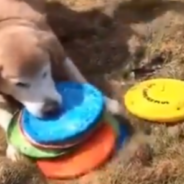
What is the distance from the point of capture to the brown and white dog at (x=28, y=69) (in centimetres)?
213

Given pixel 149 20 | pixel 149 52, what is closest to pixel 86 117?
pixel 149 52

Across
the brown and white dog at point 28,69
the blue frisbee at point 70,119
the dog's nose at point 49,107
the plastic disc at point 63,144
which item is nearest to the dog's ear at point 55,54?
the brown and white dog at point 28,69

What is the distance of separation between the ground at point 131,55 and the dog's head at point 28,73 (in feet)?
1.07

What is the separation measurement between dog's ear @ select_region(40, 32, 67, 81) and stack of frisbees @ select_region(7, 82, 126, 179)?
215 millimetres

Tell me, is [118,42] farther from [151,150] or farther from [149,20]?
[151,150]

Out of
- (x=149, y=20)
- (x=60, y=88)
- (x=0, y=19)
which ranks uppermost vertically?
(x=0, y=19)

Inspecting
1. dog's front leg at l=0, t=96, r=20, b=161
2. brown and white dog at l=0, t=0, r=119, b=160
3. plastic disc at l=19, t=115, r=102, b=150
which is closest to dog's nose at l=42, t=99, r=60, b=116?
brown and white dog at l=0, t=0, r=119, b=160

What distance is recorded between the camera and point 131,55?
8.93 feet

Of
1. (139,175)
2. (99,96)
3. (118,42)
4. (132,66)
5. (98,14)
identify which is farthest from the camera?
(98,14)

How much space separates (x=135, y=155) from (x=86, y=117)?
24cm

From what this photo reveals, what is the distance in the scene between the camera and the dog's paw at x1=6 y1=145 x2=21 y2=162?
216 cm

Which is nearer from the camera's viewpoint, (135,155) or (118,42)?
(135,155)

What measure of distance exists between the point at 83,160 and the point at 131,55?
81 centimetres

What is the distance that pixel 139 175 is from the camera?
2021 mm
